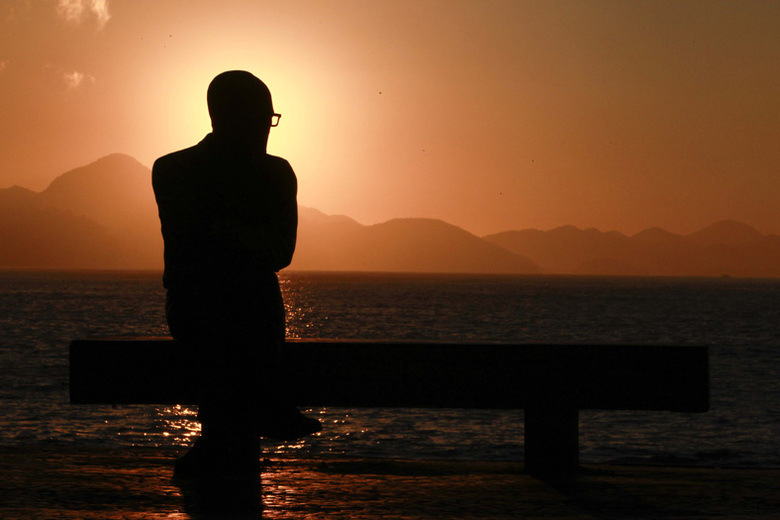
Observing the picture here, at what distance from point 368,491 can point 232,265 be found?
1294 millimetres

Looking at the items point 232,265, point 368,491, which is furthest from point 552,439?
point 232,265

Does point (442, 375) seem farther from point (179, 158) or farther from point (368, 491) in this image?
point (179, 158)

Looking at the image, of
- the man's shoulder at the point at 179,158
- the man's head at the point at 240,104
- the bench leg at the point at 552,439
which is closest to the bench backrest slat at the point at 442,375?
the bench leg at the point at 552,439

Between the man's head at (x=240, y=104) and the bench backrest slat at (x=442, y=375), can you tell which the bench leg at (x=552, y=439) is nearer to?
the bench backrest slat at (x=442, y=375)

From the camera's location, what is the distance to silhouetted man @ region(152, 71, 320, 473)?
175 inches

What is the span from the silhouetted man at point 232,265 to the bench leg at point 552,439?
120cm

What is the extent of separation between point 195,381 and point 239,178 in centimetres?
108

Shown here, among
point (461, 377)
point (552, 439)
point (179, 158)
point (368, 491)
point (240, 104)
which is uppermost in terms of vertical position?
point (240, 104)

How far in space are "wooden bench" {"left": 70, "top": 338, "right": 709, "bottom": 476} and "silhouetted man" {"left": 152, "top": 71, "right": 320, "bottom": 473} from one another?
0.23 meters

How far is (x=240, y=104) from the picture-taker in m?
4.58

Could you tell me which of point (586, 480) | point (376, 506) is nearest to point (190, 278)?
point (376, 506)

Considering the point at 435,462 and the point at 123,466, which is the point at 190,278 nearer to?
the point at 123,466

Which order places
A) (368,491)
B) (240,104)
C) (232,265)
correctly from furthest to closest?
1. (240,104)
2. (232,265)
3. (368,491)

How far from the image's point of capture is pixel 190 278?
447cm
